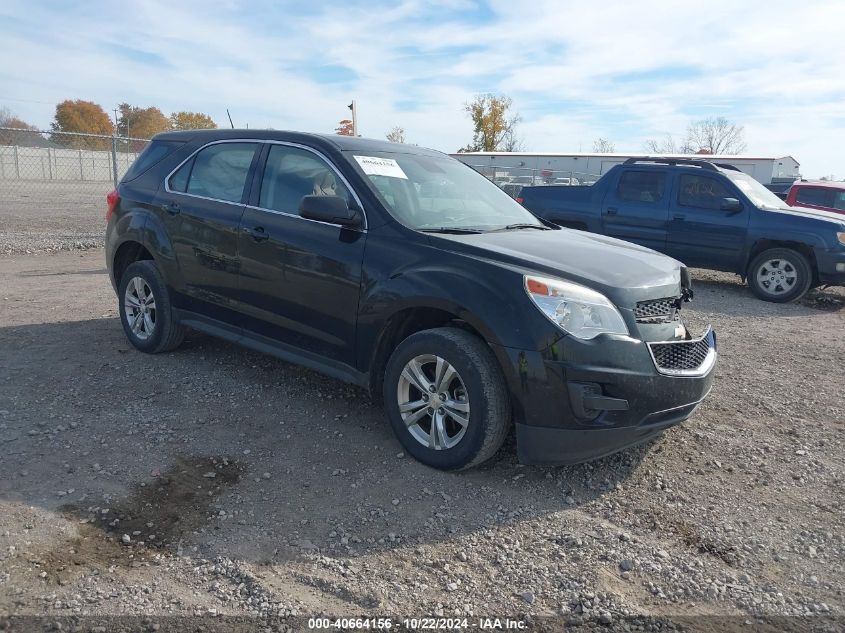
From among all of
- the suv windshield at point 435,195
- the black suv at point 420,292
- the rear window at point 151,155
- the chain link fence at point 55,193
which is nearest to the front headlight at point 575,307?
the black suv at point 420,292

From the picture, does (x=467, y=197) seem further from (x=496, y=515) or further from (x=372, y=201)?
(x=496, y=515)

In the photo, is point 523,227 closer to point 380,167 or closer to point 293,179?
point 380,167

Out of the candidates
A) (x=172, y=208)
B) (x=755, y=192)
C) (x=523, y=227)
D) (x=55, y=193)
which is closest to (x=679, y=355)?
(x=523, y=227)

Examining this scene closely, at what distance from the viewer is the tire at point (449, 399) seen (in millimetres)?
3588

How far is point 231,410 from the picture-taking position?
4.66 meters

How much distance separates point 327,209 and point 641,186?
7717 millimetres

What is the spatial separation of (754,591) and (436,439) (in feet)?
5.44

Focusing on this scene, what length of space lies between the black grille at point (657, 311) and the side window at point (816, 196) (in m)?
12.0

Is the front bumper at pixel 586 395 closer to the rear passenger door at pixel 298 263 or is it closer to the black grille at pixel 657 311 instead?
the black grille at pixel 657 311

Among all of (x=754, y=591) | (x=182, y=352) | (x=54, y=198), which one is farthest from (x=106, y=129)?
(x=754, y=591)

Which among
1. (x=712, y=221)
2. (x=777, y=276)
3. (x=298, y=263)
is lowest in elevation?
(x=777, y=276)

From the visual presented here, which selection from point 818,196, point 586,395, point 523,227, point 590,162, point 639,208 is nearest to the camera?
point 586,395

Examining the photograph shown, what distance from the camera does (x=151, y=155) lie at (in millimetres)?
5801

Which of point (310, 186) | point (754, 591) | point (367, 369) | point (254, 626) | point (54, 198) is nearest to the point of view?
point (254, 626)
